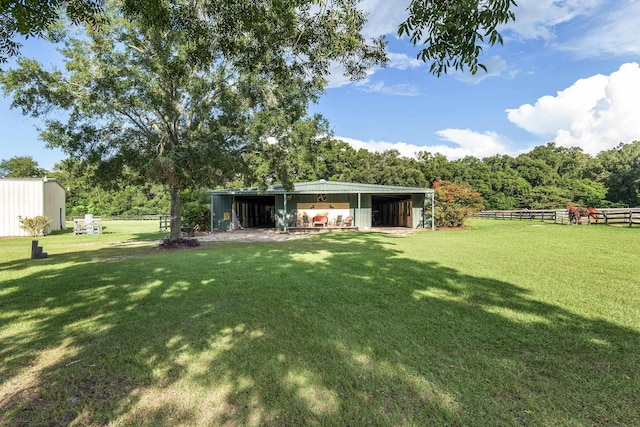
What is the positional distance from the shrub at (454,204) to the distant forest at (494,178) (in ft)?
69.5

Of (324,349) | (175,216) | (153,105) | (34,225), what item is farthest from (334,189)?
(324,349)

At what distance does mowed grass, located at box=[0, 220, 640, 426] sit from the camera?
223cm

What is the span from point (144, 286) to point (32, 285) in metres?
2.10

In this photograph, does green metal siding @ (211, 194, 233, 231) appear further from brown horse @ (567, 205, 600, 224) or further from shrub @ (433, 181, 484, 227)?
brown horse @ (567, 205, 600, 224)

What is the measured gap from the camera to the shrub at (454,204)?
66.3 feet

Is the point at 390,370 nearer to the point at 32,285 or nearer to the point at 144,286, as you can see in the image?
the point at 144,286

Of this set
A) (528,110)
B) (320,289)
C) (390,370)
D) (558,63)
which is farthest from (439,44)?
(528,110)

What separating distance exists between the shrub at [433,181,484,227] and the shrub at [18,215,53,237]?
74.3 feet


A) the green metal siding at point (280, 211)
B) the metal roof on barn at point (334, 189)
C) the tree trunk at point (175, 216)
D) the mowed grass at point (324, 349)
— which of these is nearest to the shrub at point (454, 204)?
the metal roof on barn at point (334, 189)

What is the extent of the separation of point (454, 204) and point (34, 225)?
24.0 m

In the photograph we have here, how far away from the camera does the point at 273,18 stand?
17.5 feet

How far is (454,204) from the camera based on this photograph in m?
20.3

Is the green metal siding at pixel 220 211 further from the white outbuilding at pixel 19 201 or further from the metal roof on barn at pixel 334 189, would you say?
the white outbuilding at pixel 19 201

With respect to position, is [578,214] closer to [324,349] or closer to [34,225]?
[324,349]
